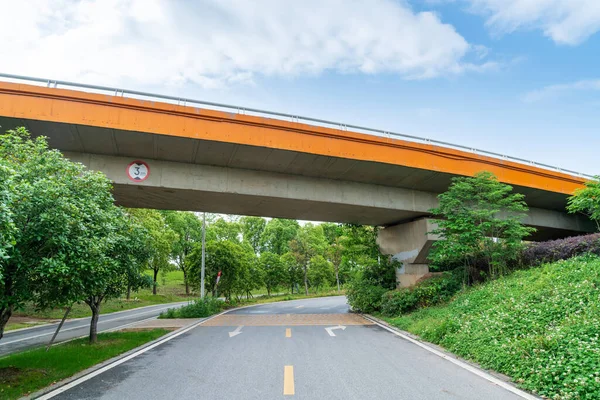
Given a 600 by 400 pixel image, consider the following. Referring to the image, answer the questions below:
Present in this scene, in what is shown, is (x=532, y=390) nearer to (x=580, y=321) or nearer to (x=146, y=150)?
(x=580, y=321)

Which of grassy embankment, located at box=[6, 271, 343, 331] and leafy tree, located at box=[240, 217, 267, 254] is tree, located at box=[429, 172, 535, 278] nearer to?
grassy embankment, located at box=[6, 271, 343, 331]

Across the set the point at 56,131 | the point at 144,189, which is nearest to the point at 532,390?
the point at 144,189

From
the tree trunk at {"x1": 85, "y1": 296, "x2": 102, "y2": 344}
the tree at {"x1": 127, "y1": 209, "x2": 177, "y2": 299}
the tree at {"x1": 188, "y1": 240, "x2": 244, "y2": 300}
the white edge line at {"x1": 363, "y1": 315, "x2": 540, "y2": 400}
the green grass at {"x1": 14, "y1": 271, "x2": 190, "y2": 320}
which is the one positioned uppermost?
the tree at {"x1": 127, "y1": 209, "x2": 177, "y2": 299}

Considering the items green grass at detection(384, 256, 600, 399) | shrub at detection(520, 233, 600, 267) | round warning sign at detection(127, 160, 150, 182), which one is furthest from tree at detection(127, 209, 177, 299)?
shrub at detection(520, 233, 600, 267)

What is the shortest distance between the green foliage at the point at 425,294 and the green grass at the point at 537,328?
2122mm

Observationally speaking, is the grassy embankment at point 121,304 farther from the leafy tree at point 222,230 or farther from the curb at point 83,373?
the leafy tree at point 222,230

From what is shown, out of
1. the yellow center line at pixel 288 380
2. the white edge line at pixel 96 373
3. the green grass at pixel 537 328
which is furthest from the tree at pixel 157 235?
the yellow center line at pixel 288 380

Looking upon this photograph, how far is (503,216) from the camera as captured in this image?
1608cm

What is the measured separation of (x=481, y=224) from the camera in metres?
12.5

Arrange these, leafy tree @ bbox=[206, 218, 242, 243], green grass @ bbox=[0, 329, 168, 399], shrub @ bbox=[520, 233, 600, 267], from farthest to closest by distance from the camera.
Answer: leafy tree @ bbox=[206, 218, 242, 243] < shrub @ bbox=[520, 233, 600, 267] < green grass @ bbox=[0, 329, 168, 399]

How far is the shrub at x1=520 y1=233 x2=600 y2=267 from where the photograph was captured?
37.0ft

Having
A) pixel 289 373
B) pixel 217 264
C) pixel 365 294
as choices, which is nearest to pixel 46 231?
pixel 289 373

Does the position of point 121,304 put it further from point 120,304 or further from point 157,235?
point 157,235

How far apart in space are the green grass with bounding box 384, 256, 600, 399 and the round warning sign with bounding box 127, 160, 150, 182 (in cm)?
1006
